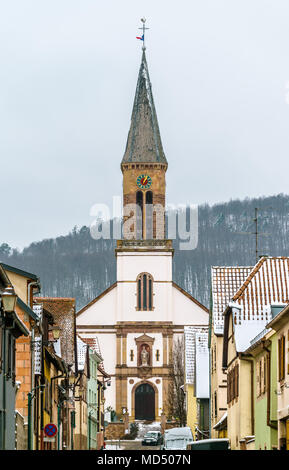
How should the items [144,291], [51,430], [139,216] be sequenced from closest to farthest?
[51,430], [144,291], [139,216]

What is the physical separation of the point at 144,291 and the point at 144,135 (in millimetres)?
14604

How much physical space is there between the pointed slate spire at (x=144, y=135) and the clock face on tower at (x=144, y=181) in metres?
1.49

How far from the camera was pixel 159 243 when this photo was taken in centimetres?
11644

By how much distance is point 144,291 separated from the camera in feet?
378

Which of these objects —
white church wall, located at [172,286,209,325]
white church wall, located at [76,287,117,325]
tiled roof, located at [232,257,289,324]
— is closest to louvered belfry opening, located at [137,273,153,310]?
white church wall, located at [172,286,209,325]

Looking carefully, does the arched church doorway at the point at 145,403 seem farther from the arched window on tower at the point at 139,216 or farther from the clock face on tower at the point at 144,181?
the clock face on tower at the point at 144,181

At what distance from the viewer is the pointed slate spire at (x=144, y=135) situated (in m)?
119

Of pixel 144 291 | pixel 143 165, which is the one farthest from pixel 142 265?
pixel 143 165

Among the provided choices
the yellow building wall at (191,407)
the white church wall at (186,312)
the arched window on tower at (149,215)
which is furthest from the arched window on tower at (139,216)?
the yellow building wall at (191,407)

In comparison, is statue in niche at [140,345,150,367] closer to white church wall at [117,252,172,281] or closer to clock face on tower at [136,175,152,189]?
white church wall at [117,252,172,281]

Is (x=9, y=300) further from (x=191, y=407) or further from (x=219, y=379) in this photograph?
(x=191, y=407)

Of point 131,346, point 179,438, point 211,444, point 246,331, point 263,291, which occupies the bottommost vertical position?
point 211,444
